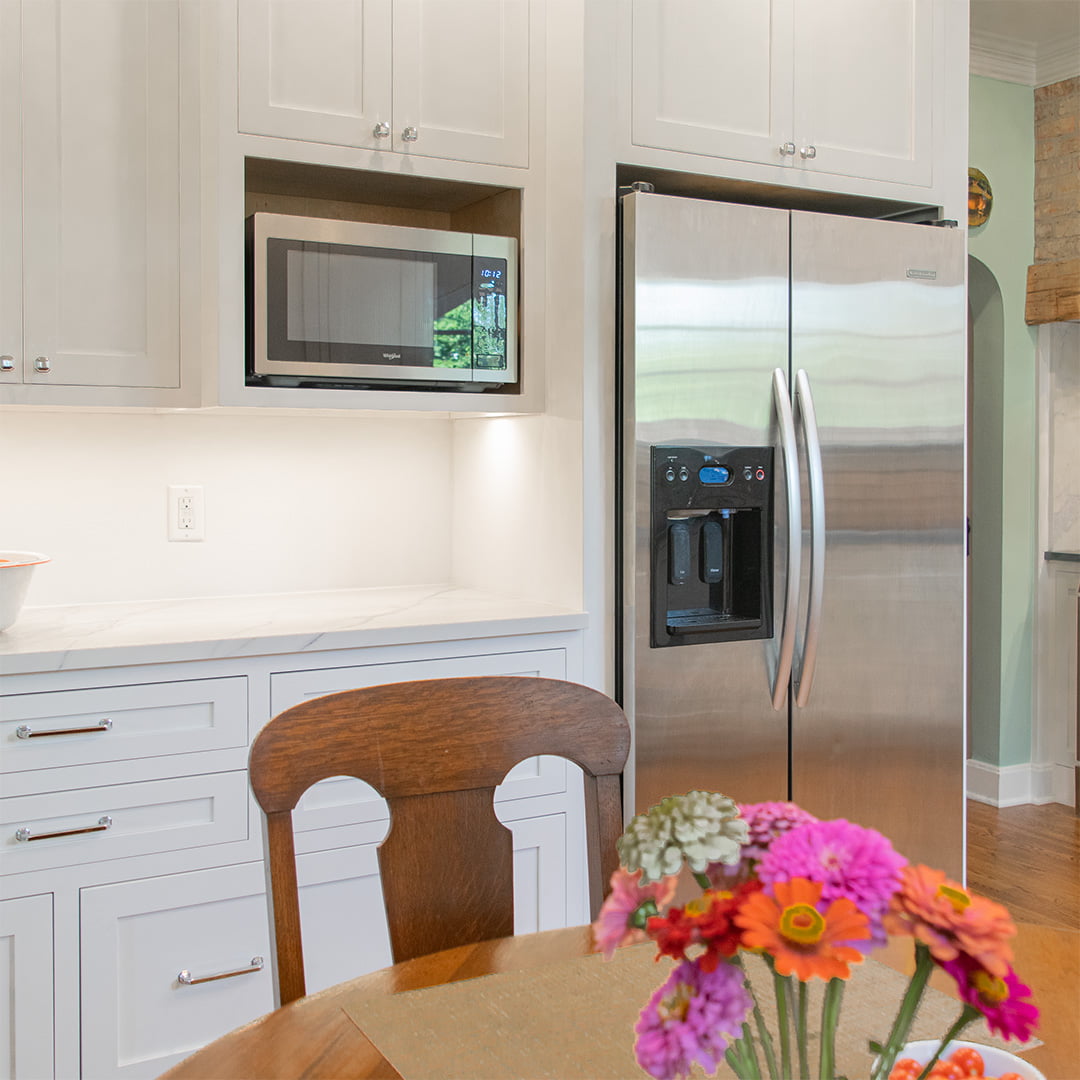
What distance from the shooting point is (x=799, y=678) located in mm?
2561

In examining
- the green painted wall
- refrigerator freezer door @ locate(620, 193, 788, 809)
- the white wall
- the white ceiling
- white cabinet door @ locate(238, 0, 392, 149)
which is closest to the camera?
white cabinet door @ locate(238, 0, 392, 149)

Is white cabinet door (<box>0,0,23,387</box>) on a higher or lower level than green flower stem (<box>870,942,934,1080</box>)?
higher

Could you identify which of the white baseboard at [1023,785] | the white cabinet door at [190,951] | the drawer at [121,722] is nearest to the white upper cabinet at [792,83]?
the drawer at [121,722]

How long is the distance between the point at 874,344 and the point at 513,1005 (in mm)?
1963

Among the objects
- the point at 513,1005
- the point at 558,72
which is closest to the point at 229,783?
the point at 513,1005

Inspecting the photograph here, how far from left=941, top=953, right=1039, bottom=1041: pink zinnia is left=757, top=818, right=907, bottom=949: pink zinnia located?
43mm

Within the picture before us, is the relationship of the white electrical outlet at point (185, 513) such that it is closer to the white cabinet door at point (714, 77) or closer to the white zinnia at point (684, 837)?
the white cabinet door at point (714, 77)

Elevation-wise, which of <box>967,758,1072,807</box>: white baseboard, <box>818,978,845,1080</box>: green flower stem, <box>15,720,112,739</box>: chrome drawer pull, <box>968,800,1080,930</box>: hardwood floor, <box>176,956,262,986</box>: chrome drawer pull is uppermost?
<box>818,978,845,1080</box>: green flower stem

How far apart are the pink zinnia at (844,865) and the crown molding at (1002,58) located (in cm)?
410

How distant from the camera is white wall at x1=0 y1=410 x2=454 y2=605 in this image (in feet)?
8.41

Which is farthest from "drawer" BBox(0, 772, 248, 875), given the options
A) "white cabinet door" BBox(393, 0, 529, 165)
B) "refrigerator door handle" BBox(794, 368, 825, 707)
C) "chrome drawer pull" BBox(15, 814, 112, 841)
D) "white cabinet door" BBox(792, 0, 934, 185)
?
"white cabinet door" BBox(792, 0, 934, 185)

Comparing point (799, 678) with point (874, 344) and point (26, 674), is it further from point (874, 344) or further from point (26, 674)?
point (26, 674)

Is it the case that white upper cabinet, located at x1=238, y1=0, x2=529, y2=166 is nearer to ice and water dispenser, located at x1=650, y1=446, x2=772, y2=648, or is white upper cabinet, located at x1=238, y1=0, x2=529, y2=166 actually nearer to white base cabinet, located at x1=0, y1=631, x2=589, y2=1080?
ice and water dispenser, located at x1=650, y1=446, x2=772, y2=648

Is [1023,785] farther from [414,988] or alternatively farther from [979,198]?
[414,988]
